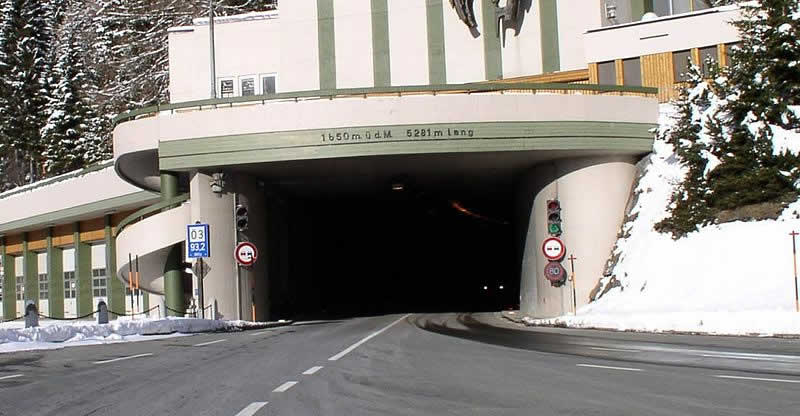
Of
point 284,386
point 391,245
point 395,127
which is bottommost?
point 284,386

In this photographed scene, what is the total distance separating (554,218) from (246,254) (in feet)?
34.4

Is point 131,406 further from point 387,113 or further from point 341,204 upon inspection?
point 341,204

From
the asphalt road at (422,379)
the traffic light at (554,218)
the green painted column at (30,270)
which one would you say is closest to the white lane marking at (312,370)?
the asphalt road at (422,379)

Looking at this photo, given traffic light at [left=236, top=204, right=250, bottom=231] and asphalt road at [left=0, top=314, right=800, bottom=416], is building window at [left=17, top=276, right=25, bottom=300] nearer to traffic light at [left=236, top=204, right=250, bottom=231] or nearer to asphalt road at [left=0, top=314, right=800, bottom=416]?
traffic light at [left=236, top=204, right=250, bottom=231]

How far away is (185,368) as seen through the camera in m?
14.1

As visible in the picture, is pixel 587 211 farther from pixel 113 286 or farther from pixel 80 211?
pixel 113 286

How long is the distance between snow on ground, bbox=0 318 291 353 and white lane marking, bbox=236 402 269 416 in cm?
1166

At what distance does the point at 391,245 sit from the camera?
220 feet

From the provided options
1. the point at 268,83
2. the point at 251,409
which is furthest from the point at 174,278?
the point at 251,409

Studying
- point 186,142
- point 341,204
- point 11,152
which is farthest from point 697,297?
point 11,152

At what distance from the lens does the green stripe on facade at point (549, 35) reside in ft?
136

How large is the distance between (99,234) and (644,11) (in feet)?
104

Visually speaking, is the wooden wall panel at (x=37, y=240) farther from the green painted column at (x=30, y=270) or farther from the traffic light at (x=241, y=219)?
the traffic light at (x=241, y=219)

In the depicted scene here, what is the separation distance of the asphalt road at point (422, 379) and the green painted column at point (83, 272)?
122ft
